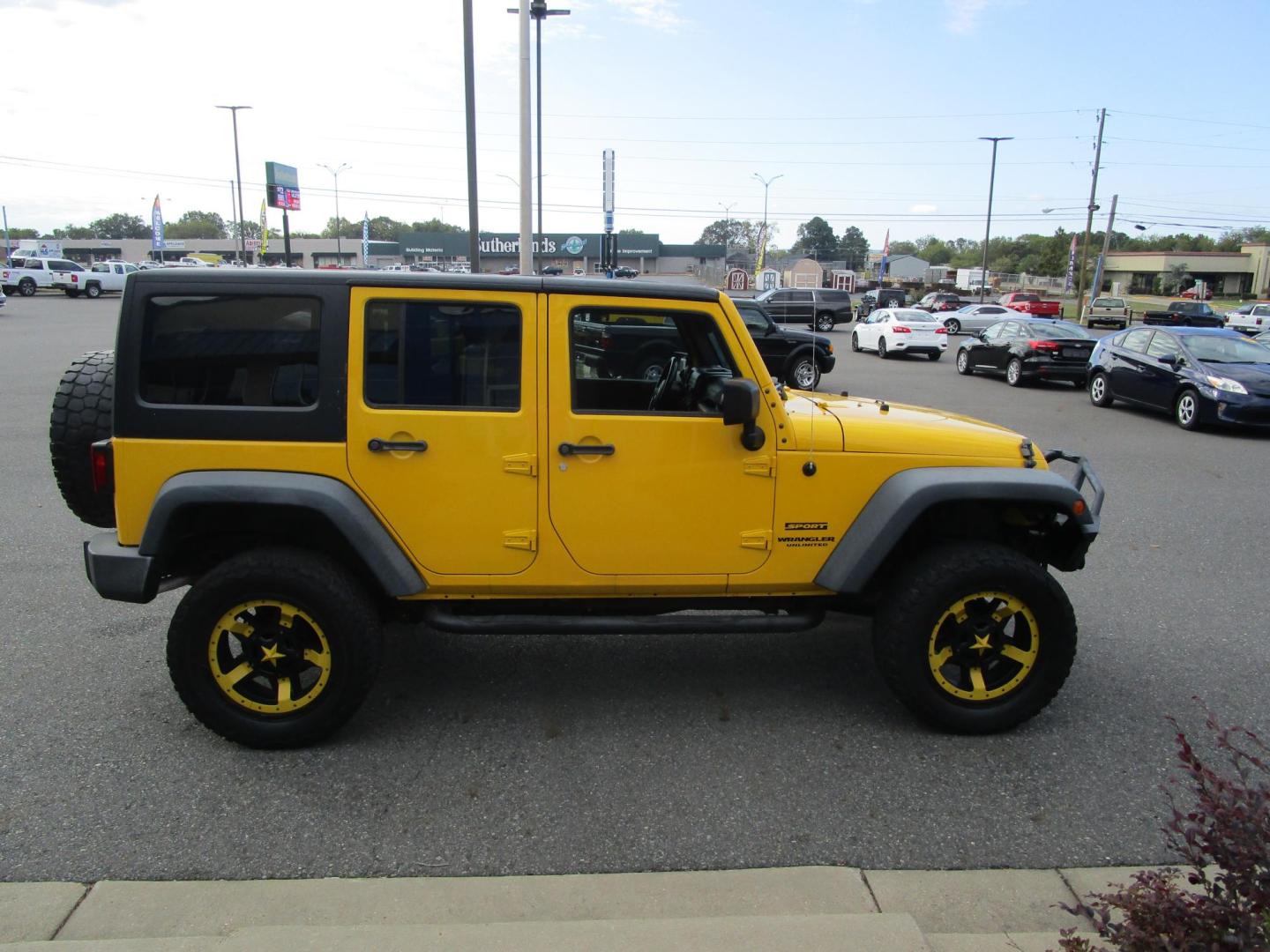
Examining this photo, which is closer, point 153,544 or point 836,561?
point 153,544

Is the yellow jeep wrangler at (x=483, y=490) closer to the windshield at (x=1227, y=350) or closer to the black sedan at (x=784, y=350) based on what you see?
the windshield at (x=1227, y=350)

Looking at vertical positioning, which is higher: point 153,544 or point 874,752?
point 153,544

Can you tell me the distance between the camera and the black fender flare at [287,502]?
3.47m

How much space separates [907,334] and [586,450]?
24056 millimetres

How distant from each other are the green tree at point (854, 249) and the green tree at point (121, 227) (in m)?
100

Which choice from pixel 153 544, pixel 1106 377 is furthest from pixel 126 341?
pixel 1106 377

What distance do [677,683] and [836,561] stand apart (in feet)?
3.76

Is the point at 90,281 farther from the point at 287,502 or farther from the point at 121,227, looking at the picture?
the point at 121,227

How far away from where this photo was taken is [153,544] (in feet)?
11.4

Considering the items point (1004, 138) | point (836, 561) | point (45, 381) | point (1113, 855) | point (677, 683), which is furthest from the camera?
point (1004, 138)

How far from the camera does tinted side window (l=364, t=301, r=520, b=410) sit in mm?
3602

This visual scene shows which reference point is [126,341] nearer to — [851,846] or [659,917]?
[659,917]

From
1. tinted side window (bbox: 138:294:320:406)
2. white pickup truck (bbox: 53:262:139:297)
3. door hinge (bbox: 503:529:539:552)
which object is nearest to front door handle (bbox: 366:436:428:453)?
tinted side window (bbox: 138:294:320:406)

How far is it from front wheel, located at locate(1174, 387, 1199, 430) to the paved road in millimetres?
8403
